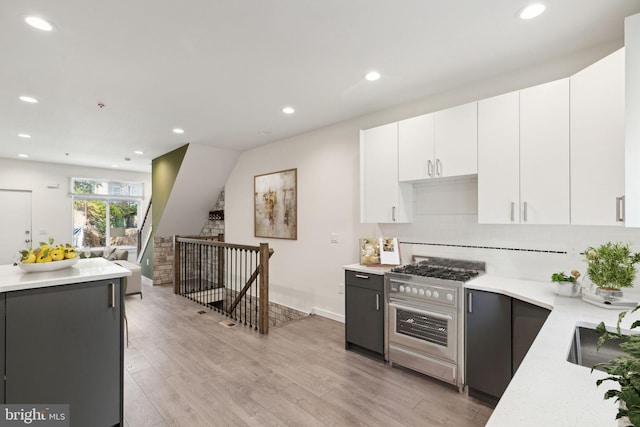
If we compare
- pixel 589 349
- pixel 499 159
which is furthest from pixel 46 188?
pixel 589 349

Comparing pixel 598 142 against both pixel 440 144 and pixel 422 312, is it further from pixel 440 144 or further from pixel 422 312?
pixel 422 312

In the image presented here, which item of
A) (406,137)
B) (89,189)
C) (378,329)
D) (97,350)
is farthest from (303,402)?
(89,189)

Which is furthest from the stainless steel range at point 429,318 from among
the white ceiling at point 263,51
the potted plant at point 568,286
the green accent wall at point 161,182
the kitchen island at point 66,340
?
the green accent wall at point 161,182

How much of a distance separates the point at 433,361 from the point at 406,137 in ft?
6.76

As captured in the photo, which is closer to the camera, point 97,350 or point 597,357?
point 597,357

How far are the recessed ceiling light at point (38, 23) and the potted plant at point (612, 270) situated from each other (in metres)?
3.90

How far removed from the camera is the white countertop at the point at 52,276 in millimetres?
1779

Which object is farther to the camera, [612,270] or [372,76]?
[372,76]

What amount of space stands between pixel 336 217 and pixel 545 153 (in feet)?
8.11

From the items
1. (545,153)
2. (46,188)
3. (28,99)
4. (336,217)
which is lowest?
(336,217)

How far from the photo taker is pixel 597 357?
1498 mm

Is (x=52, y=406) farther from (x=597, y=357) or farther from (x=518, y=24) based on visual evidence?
(x=518, y=24)

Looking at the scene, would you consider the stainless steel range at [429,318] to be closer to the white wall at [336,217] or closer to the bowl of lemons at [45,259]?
the white wall at [336,217]

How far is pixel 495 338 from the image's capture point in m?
2.33
